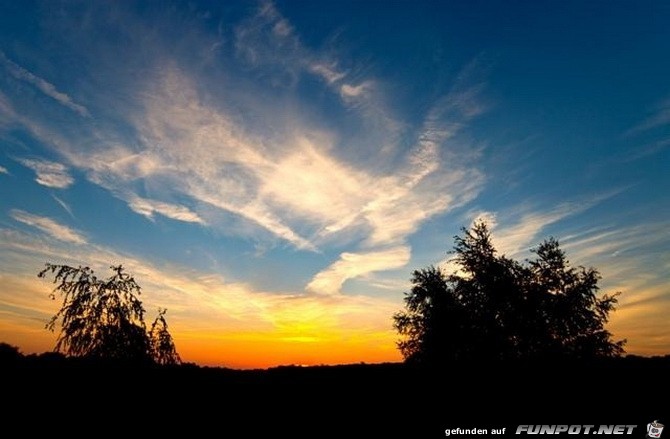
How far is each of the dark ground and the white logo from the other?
9 cm

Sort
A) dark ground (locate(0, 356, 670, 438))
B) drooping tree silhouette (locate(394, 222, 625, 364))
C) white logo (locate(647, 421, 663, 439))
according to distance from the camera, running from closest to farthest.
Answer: dark ground (locate(0, 356, 670, 438)) < white logo (locate(647, 421, 663, 439)) < drooping tree silhouette (locate(394, 222, 625, 364))

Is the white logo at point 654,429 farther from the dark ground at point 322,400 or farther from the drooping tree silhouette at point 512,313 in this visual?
the drooping tree silhouette at point 512,313

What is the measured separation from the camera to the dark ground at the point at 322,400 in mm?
6328

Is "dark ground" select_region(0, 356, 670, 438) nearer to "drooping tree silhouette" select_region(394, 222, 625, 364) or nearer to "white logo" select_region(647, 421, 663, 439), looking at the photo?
"white logo" select_region(647, 421, 663, 439)

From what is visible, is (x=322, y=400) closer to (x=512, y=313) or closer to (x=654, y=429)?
(x=654, y=429)

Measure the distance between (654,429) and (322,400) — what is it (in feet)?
19.8

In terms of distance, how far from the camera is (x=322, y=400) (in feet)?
24.2

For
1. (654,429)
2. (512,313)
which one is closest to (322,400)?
(654,429)

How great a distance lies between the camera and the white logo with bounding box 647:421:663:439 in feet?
21.6

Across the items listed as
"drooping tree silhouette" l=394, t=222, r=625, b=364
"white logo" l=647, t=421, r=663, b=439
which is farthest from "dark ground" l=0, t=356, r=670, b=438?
"drooping tree silhouette" l=394, t=222, r=625, b=364

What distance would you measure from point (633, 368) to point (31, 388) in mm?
11680

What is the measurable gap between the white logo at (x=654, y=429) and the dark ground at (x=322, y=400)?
0.31ft

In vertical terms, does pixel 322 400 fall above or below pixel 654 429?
above

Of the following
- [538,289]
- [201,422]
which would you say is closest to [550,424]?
[201,422]
